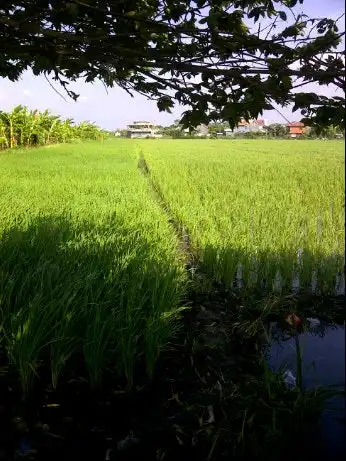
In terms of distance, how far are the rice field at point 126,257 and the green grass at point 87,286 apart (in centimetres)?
1

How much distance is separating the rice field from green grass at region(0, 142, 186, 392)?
1 centimetres

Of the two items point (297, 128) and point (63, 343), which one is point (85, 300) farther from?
point (297, 128)

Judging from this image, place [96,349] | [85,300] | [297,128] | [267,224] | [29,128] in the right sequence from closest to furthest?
[297,128], [96,349], [85,300], [267,224], [29,128]

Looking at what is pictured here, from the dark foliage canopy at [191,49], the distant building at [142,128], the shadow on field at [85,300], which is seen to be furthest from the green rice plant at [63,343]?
the distant building at [142,128]

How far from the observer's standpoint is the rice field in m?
2.27

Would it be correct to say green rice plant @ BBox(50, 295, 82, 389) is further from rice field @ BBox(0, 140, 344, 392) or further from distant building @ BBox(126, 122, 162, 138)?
distant building @ BBox(126, 122, 162, 138)

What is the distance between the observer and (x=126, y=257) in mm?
3162

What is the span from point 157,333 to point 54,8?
155 cm

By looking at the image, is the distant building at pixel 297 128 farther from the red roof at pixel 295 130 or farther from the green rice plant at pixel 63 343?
the green rice plant at pixel 63 343

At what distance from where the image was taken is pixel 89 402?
7.10ft

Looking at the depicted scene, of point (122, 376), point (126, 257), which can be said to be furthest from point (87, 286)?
point (126, 257)

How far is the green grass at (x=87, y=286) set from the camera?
221 cm

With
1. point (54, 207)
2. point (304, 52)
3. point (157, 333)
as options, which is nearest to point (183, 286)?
point (157, 333)

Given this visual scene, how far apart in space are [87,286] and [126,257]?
0.69 m
